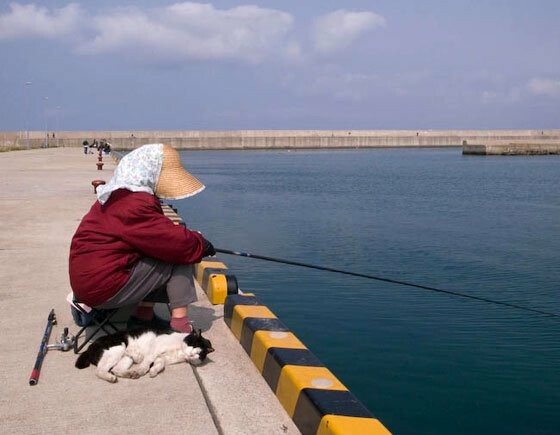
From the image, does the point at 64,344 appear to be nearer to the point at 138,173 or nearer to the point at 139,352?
the point at 139,352

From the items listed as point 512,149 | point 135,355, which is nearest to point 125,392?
point 135,355

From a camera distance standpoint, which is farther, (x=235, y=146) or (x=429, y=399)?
(x=235, y=146)

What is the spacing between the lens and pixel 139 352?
3.74 m

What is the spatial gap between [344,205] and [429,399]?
1556cm

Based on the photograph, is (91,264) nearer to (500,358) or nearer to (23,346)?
(23,346)

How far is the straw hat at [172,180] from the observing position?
13.3 feet

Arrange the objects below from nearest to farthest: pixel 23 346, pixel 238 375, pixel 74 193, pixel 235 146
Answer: pixel 238 375
pixel 23 346
pixel 74 193
pixel 235 146

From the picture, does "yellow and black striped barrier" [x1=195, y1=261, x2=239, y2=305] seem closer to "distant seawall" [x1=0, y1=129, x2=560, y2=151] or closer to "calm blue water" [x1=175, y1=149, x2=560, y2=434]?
"calm blue water" [x1=175, y1=149, x2=560, y2=434]

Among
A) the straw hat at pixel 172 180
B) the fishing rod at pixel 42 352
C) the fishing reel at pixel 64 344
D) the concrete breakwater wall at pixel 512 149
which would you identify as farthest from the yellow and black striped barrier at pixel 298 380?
the concrete breakwater wall at pixel 512 149

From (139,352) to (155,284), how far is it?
422 millimetres

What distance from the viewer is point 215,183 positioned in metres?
30.0

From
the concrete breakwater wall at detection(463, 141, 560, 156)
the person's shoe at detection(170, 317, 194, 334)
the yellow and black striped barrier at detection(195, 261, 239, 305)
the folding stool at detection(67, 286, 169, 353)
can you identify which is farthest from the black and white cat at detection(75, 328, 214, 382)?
the concrete breakwater wall at detection(463, 141, 560, 156)

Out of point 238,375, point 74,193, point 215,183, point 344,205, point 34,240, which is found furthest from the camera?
point 215,183

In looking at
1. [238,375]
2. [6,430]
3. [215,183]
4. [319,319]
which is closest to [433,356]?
[319,319]
